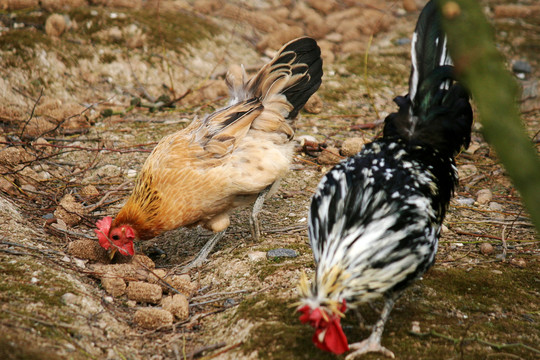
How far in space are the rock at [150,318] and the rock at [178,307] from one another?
4.1 inches

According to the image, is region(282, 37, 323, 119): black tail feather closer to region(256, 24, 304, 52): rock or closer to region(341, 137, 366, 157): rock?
region(341, 137, 366, 157): rock

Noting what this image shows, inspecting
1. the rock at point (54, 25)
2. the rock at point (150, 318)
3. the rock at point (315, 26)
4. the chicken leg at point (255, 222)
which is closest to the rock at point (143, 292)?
the rock at point (150, 318)

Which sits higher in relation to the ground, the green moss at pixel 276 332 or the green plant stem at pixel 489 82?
the green plant stem at pixel 489 82

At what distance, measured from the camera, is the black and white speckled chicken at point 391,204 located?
238 centimetres

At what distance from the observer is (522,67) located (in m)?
7.52

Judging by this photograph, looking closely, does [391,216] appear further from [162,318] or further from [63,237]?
[63,237]

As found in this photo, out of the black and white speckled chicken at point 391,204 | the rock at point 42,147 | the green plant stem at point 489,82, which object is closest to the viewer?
the green plant stem at point 489,82

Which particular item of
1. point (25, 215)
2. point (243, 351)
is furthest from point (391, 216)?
point (25, 215)

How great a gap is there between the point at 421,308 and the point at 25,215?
3.31 metres

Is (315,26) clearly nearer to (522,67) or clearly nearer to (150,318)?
(522,67)

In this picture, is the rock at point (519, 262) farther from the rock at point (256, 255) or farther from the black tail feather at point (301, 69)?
the black tail feather at point (301, 69)

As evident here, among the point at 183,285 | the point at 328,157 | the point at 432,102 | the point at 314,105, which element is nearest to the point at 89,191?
the point at 183,285

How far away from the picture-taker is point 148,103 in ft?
21.5

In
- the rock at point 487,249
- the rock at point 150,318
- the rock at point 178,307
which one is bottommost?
the rock at point 487,249
